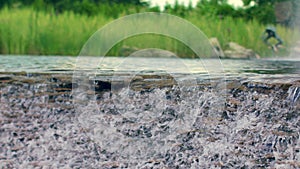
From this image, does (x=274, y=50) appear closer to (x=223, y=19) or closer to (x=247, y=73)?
(x=223, y=19)

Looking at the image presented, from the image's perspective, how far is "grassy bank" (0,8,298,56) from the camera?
6902mm

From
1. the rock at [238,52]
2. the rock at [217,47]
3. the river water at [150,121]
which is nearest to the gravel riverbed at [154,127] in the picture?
the river water at [150,121]

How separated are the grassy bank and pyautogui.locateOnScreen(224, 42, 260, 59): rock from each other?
0.06 m

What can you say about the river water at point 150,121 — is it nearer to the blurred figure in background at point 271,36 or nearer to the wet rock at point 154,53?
the wet rock at point 154,53

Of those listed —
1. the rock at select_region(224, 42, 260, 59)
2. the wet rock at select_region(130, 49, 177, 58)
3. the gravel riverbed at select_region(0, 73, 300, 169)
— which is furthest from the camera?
the rock at select_region(224, 42, 260, 59)

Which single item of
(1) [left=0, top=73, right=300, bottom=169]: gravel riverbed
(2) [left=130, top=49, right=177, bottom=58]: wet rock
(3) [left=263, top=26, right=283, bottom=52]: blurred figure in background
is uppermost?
(3) [left=263, top=26, right=283, bottom=52]: blurred figure in background

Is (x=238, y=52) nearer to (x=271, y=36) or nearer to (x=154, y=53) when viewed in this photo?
(x=271, y=36)

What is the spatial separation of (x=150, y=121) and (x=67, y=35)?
304cm

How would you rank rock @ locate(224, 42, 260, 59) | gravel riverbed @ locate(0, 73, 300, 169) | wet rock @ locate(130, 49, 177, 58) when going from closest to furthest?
gravel riverbed @ locate(0, 73, 300, 169)
wet rock @ locate(130, 49, 177, 58)
rock @ locate(224, 42, 260, 59)

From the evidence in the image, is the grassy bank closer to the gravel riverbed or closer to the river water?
the river water

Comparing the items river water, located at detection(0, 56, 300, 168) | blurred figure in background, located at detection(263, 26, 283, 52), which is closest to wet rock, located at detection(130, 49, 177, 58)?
blurred figure in background, located at detection(263, 26, 283, 52)

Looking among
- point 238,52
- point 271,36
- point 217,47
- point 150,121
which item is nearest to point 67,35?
point 217,47

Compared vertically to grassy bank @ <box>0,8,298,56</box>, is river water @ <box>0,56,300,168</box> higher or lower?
lower

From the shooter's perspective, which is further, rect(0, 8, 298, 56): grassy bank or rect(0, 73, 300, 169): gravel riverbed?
rect(0, 8, 298, 56): grassy bank
